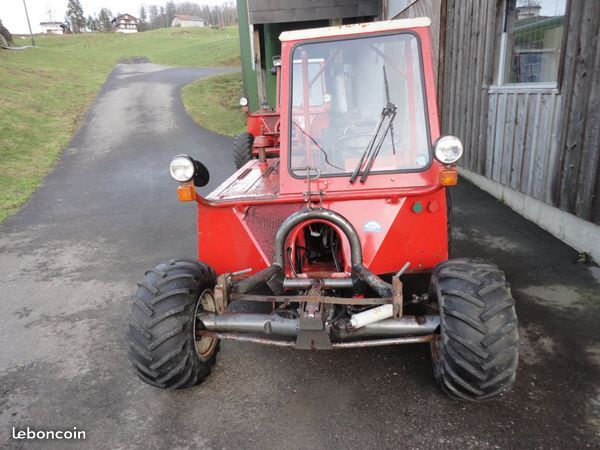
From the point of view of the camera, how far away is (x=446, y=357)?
2.70m

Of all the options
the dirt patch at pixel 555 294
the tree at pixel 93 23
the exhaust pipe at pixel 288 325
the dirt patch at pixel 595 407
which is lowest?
the dirt patch at pixel 555 294

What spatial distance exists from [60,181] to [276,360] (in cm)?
832

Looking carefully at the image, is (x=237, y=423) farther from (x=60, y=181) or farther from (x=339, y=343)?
(x=60, y=181)

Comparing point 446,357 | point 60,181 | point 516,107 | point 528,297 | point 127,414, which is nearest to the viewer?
point 446,357

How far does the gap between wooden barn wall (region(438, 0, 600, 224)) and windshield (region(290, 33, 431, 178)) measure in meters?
2.43

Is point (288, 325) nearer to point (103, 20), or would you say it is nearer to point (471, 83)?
point (471, 83)

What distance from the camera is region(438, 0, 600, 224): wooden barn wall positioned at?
482 cm

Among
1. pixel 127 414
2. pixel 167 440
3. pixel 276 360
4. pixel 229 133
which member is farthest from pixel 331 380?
pixel 229 133

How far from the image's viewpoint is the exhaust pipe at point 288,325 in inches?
111

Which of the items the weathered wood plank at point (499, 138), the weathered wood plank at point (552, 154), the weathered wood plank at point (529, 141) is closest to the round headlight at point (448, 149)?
the weathered wood plank at point (552, 154)

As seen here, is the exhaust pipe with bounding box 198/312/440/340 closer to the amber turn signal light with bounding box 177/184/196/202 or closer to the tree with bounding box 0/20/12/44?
the amber turn signal light with bounding box 177/184/196/202

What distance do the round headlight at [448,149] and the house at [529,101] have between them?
260cm

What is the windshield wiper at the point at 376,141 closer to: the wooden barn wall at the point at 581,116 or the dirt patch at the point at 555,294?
the dirt patch at the point at 555,294

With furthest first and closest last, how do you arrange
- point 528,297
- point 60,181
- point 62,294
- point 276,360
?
1. point 60,181
2. point 62,294
3. point 528,297
4. point 276,360
